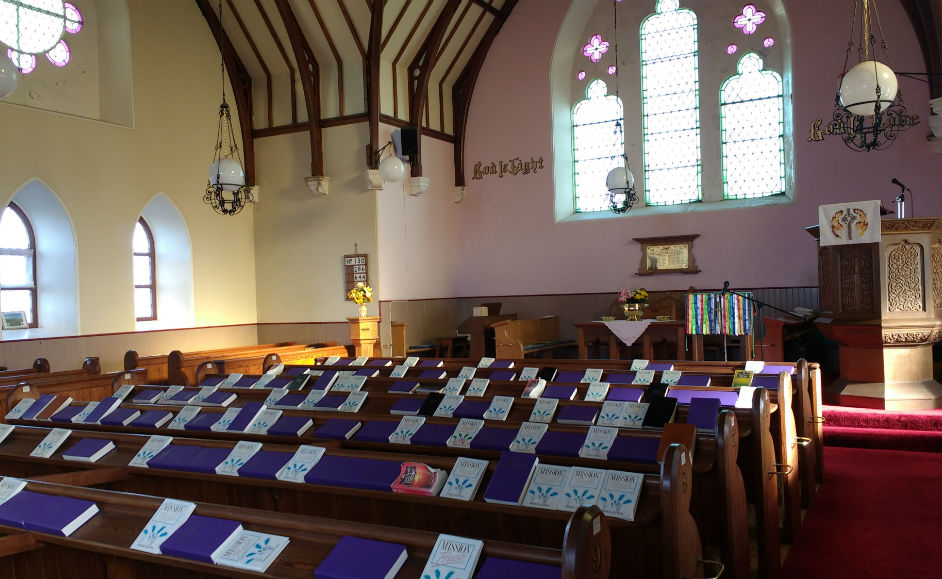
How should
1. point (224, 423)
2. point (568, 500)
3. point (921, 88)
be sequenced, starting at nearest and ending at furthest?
point (568, 500) < point (224, 423) < point (921, 88)

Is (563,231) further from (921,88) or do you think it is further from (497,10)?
(921,88)

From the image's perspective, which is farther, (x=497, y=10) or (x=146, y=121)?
(x=497, y=10)

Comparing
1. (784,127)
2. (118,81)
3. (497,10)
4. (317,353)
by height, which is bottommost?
(317,353)

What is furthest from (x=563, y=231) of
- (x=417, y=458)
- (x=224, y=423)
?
(x=417, y=458)

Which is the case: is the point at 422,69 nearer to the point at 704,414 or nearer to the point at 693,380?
the point at 693,380

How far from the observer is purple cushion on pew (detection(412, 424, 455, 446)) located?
3.10 meters

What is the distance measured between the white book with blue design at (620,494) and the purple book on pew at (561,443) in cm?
51

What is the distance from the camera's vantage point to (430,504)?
2.45 meters

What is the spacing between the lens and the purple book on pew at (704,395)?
12.3 feet

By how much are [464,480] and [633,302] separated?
7130 mm

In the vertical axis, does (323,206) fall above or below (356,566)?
above

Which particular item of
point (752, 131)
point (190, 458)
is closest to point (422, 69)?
point (752, 131)

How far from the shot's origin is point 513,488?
2301 millimetres

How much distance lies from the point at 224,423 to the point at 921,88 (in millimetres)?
9245
